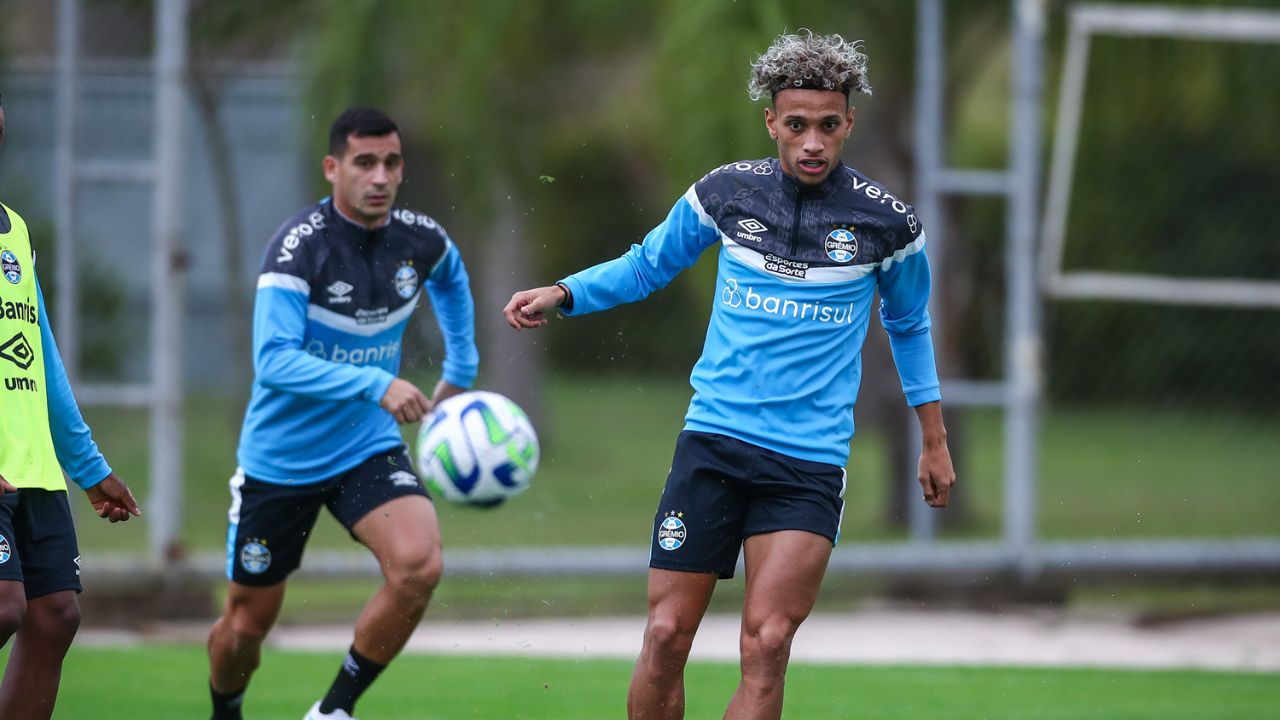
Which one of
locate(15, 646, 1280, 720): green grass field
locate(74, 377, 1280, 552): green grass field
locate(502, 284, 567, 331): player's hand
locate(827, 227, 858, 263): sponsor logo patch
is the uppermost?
locate(827, 227, 858, 263): sponsor logo patch

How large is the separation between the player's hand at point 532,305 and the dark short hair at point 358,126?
1.30m

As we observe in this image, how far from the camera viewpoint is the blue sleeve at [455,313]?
6410 millimetres

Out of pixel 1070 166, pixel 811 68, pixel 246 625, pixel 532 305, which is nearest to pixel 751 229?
pixel 811 68

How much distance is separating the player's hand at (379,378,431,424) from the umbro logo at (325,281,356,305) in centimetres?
Result: 74

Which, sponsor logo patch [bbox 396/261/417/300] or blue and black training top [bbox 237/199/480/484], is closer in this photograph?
blue and black training top [bbox 237/199/480/484]

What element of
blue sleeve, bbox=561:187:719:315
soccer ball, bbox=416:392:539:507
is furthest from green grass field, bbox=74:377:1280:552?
blue sleeve, bbox=561:187:719:315

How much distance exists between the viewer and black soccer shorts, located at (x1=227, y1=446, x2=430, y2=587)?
6.03 meters

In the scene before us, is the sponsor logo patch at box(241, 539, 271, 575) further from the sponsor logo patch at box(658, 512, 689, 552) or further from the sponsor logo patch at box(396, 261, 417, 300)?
the sponsor logo patch at box(658, 512, 689, 552)

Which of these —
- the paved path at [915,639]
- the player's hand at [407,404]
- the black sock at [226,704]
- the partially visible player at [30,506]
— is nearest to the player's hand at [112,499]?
the partially visible player at [30,506]

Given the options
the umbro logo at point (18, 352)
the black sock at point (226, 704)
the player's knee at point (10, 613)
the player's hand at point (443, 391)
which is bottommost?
the black sock at point (226, 704)

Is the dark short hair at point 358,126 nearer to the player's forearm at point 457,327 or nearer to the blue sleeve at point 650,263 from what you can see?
the player's forearm at point 457,327

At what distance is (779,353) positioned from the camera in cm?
497

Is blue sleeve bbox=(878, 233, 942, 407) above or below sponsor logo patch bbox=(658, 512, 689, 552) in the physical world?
above

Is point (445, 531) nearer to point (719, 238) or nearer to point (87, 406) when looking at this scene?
point (87, 406)
